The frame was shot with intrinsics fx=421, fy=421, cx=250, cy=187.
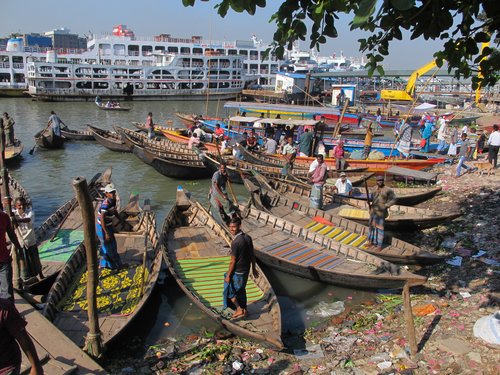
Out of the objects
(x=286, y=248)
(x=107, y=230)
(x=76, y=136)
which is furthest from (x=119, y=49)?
(x=107, y=230)

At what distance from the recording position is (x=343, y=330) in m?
7.34

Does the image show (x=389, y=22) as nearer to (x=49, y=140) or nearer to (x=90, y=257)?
(x=90, y=257)

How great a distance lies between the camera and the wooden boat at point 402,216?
10.5 m

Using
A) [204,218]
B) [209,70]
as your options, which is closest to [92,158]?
[204,218]

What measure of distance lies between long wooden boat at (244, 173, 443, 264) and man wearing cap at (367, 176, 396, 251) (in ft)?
0.78

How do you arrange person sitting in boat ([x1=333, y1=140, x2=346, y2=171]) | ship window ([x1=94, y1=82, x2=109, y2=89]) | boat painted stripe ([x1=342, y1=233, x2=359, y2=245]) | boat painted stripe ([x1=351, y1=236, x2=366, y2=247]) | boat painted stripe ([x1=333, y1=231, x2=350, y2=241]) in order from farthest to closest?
ship window ([x1=94, y1=82, x2=109, y2=89]) → person sitting in boat ([x1=333, y1=140, x2=346, y2=171]) → boat painted stripe ([x1=333, y1=231, x2=350, y2=241]) → boat painted stripe ([x1=342, y1=233, x2=359, y2=245]) → boat painted stripe ([x1=351, y1=236, x2=366, y2=247])

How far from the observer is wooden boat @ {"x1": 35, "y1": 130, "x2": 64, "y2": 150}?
22.5 meters

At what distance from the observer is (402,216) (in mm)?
11188

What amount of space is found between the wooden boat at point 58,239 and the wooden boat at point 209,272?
2.05 m

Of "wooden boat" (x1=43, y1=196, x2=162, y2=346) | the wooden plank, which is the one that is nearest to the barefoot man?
"wooden boat" (x1=43, y1=196, x2=162, y2=346)

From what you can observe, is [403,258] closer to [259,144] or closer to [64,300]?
[64,300]

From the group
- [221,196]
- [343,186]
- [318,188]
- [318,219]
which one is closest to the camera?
[221,196]

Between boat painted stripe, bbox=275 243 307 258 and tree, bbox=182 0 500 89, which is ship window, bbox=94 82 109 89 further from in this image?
tree, bbox=182 0 500 89

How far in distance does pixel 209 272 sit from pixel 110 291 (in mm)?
1950
